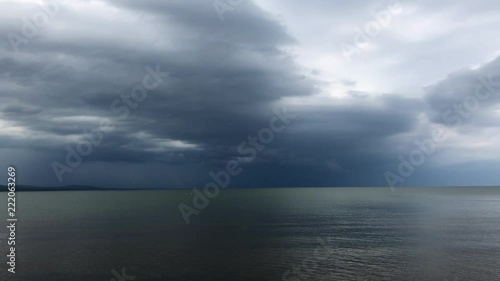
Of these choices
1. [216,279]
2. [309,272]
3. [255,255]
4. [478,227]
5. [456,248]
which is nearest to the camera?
[216,279]

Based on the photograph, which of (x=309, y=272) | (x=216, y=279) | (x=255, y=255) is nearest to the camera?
(x=216, y=279)

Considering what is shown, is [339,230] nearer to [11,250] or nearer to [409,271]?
[409,271]

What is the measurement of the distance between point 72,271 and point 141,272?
12.6 m

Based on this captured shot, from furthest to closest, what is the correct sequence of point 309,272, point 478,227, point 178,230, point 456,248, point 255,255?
point 478,227, point 178,230, point 456,248, point 255,255, point 309,272

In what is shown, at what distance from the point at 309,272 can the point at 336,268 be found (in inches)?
249

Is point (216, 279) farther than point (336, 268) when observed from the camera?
No

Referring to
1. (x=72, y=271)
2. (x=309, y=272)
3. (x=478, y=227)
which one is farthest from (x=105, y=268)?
(x=478, y=227)

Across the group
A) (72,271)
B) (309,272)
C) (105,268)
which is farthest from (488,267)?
(72,271)

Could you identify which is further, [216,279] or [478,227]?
[478,227]

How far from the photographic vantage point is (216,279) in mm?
64062

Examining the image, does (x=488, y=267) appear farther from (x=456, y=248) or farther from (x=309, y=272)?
(x=309, y=272)

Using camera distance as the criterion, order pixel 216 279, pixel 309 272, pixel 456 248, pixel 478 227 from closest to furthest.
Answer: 1. pixel 216 279
2. pixel 309 272
3. pixel 456 248
4. pixel 478 227

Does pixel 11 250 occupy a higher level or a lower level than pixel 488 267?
higher

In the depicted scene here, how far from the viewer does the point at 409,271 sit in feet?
226
